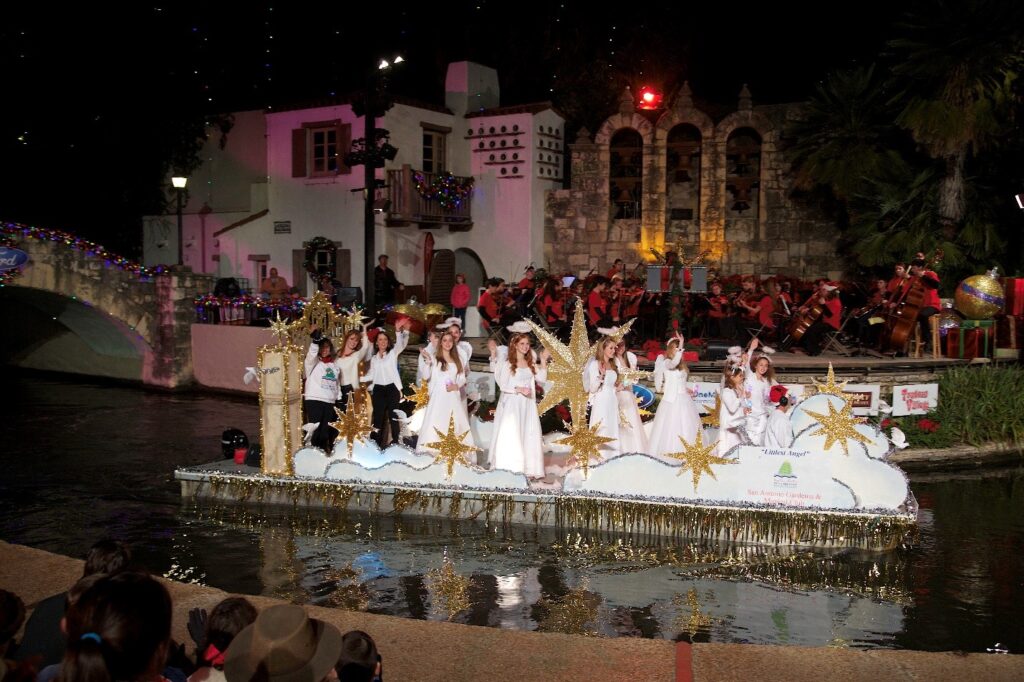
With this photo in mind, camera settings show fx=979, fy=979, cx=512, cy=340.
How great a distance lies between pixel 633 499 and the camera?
1056 centimetres

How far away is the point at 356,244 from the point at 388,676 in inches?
795

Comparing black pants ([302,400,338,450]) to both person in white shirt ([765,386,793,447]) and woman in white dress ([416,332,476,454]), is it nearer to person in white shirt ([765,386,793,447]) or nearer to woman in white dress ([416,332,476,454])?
woman in white dress ([416,332,476,454])

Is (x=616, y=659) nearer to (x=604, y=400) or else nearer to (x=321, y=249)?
(x=604, y=400)

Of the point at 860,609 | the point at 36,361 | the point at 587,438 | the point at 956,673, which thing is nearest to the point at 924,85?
the point at 587,438

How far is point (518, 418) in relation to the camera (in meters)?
11.5

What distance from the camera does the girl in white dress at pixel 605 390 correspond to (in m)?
11.7

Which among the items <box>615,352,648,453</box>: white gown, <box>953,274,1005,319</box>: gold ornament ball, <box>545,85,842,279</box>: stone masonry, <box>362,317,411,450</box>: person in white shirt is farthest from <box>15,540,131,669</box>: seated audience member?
<box>545,85,842,279</box>: stone masonry

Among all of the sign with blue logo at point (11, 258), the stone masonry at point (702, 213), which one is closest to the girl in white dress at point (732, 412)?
the stone masonry at point (702, 213)

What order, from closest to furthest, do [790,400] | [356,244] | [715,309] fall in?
[790,400], [715,309], [356,244]

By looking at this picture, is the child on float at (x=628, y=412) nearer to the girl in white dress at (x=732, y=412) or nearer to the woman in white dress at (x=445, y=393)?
the girl in white dress at (x=732, y=412)

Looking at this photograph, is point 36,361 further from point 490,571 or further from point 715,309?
point 490,571

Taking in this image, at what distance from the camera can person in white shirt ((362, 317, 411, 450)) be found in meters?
13.0

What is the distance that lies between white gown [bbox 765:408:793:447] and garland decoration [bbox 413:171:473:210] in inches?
605

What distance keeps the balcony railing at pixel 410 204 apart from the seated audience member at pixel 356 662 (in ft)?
66.7
